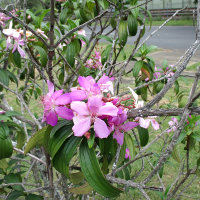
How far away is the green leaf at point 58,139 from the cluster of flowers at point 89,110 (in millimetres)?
30

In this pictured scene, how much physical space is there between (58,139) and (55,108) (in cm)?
8

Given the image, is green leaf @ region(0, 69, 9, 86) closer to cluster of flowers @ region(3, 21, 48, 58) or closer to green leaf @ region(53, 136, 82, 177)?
cluster of flowers @ region(3, 21, 48, 58)

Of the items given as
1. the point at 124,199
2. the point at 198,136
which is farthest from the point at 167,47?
the point at 198,136

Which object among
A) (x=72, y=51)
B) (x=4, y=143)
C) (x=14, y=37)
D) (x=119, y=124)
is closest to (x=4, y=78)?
(x=14, y=37)

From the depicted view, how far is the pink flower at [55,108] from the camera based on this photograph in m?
0.64

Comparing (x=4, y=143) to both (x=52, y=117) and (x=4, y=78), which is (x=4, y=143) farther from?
(x=4, y=78)

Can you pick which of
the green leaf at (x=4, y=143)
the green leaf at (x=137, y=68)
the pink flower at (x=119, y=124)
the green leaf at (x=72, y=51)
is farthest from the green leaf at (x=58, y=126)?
the green leaf at (x=137, y=68)

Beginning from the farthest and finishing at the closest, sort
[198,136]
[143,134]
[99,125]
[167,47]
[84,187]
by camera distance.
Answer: [167,47] < [198,136] < [143,134] < [84,187] < [99,125]

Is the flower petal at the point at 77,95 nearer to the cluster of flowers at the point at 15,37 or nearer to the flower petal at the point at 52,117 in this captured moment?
the flower petal at the point at 52,117

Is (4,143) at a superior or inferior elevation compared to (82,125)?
inferior

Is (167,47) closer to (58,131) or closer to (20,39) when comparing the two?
(20,39)

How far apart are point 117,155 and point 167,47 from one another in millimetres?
8153

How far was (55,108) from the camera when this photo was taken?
656 mm

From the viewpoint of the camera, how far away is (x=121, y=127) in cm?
69
